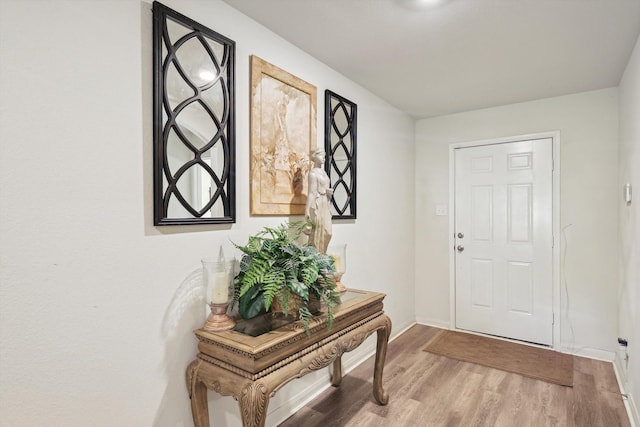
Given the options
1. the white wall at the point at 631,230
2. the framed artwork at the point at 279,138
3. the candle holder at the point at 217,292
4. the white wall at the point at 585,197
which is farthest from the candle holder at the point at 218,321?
the white wall at the point at 585,197

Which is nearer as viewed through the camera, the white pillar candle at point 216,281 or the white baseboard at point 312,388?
the white pillar candle at point 216,281

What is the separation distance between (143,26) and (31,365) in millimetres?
1349

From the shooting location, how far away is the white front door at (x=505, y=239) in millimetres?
3311

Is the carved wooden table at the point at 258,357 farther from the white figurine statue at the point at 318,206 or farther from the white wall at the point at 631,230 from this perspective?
the white wall at the point at 631,230

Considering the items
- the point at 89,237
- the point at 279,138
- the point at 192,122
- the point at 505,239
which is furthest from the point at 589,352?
the point at 89,237

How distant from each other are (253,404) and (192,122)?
4.13ft

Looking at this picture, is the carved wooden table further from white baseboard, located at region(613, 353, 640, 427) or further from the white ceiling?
white baseboard, located at region(613, 353, 640, 427)

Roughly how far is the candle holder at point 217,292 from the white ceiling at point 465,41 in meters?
1.37

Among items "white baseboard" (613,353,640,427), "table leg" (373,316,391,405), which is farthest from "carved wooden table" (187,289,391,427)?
"white baseboard" (613,353,640,427)

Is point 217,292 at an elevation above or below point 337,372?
above

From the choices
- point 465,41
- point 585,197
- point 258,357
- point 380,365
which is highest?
point 465,41

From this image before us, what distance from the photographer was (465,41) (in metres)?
2.20

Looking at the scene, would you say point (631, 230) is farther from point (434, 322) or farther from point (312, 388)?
point (312, 388)

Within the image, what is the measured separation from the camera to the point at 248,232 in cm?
196
